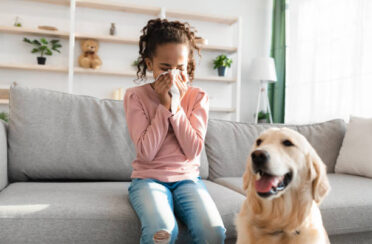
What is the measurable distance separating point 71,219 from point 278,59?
4.20m

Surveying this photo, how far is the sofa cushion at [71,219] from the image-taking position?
48.3 inches

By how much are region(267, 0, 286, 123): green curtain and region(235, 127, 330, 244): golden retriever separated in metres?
3.68

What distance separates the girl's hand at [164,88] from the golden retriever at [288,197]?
0.47m

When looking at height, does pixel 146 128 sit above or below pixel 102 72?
below

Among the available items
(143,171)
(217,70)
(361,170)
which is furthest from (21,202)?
(217,70)

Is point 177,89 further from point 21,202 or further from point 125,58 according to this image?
point 125,58

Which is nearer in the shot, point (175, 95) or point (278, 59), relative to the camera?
point (175, 95)

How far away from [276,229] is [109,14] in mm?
4174

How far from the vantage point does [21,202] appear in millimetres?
1328

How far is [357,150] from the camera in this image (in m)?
2.23

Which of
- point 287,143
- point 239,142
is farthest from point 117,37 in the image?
point 287,143

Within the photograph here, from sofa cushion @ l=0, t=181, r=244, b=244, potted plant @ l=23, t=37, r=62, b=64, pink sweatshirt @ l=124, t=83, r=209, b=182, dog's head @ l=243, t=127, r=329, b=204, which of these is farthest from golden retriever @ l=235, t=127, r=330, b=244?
potted plant @ l=23, t=37, r=62, b=64

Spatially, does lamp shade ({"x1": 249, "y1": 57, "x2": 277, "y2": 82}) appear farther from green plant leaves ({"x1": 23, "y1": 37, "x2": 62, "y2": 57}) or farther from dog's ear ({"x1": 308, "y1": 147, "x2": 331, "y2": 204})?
dog's ear ({"x1": 308, "y1": 147, "x2": 331, "y2": 204})

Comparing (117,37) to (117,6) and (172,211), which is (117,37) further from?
(172,211)
